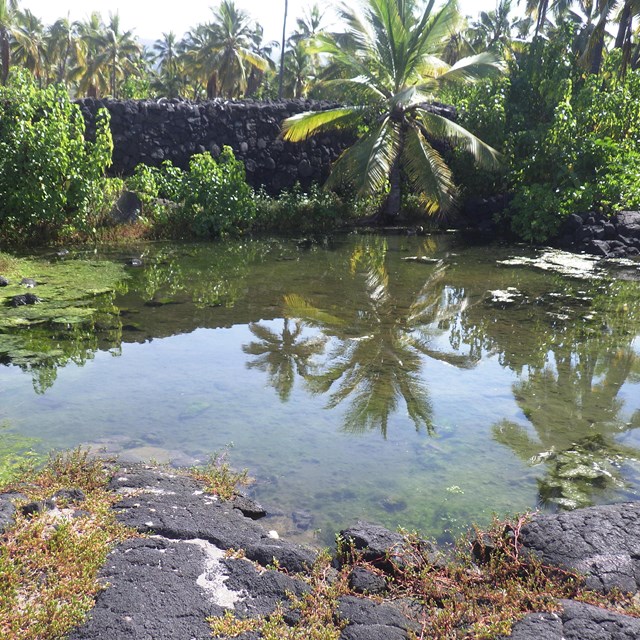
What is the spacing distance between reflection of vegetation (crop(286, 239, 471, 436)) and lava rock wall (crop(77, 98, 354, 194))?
25.2ft

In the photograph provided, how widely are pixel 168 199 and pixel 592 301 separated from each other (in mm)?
9495

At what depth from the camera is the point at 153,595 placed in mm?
2717

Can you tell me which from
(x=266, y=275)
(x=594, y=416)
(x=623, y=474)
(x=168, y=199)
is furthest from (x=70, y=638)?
(x=168, y=199)

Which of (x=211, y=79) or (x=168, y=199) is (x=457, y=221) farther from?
(x=211, y=79)

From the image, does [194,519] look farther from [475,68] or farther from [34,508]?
[475,68]

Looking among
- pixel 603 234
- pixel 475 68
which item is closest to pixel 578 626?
pixel 603 234

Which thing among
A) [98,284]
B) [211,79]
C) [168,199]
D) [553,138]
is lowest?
[98,284]

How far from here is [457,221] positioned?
17.9 m

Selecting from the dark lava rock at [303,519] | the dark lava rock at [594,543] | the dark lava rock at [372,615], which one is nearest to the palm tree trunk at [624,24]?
the dark lava rock at [594,543]

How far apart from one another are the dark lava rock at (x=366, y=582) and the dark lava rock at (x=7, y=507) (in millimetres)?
1684

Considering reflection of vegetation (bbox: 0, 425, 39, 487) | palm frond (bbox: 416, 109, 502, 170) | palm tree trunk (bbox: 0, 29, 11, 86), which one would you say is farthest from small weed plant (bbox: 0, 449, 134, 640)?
palm tree trunk (bbox: 0, 29, 11, 86)

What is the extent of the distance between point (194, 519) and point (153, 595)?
0.69m

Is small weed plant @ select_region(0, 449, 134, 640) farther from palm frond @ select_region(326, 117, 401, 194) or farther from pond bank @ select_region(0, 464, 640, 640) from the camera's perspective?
palm frond @ select_region(326, 117, 401, 194)

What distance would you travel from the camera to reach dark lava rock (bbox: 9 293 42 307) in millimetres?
8133
